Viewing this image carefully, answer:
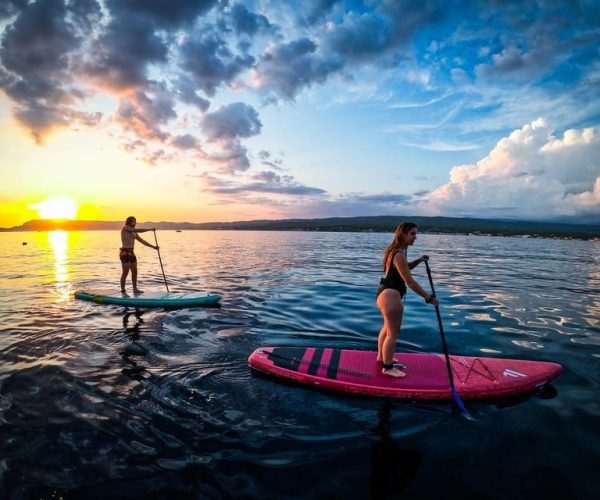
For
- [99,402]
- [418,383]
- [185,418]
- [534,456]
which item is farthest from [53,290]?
[534,456]

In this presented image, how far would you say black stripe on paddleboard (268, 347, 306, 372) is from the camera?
7.47m

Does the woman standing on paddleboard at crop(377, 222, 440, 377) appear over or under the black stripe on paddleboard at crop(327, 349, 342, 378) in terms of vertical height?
over

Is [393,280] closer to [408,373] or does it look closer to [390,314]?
[390,314]

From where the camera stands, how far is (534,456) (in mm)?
5180

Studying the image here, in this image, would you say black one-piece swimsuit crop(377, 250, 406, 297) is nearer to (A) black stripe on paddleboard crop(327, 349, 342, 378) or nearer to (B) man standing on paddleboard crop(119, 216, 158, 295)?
(A) black stripe on paddleboard crop(327, 349, 342, 378)

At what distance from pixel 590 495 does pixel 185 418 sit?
19.5 ft

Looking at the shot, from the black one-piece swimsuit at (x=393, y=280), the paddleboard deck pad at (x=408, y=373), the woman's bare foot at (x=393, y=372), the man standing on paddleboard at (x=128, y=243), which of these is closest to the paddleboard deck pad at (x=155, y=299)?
the man standing on paddleboard at (x=128, y=243)

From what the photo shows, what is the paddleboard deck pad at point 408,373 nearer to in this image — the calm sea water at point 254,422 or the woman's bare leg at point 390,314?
the calm sea water at point 254,422

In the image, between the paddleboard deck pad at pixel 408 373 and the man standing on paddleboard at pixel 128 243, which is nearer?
the paddleboard deck pad at pixel 408 373

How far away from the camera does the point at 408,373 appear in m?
7.22

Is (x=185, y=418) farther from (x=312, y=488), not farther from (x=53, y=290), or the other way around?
(x=53, y=290)

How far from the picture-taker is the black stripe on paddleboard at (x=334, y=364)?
7.10 m

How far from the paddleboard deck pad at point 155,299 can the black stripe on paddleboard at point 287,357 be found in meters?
6.78

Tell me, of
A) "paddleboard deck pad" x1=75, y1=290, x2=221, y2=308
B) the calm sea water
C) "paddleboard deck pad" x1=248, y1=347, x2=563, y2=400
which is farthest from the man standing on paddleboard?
"paddleboard deck pad" x1=248, y1=347, x2=563, y2=400
